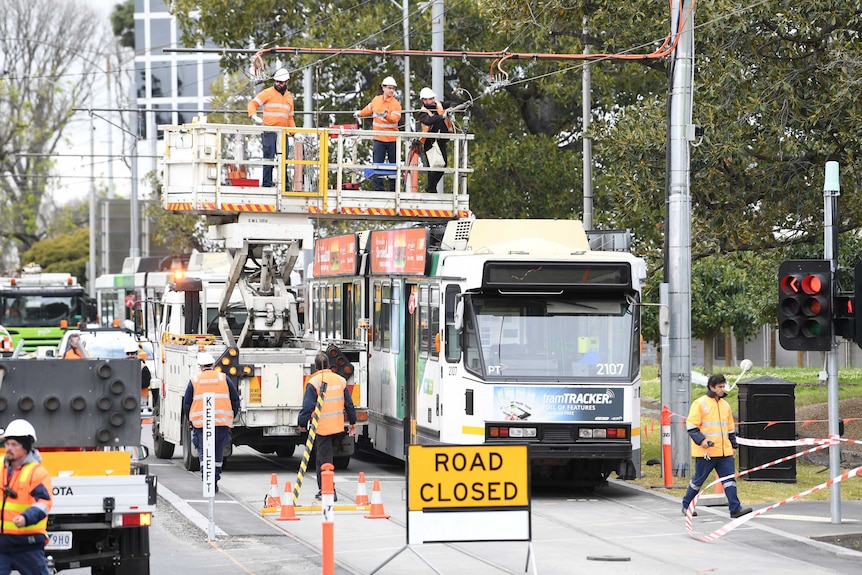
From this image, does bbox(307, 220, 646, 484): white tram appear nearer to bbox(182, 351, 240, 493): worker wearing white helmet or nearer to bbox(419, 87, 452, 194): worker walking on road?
bbox(182, 351, 240, 493): worker wearing white helmet

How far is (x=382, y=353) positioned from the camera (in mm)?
22094

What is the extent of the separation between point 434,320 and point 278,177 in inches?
154

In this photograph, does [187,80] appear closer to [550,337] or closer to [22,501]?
[550,337]

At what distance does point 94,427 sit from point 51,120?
2467 inches

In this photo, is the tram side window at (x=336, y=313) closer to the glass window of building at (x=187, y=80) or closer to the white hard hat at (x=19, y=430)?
the white hard hat at (x=19, y=430)

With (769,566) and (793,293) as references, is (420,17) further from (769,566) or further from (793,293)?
(769,566)

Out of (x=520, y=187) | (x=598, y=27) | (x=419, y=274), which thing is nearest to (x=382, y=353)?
(x=419, y=274)

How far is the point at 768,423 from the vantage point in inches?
806

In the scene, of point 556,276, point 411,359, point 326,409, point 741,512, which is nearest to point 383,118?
point 411,359

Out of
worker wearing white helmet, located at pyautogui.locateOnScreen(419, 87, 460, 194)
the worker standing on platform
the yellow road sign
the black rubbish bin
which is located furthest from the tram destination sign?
the yellow road sign

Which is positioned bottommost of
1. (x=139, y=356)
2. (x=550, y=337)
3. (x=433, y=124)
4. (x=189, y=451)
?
(x=189, y=451)

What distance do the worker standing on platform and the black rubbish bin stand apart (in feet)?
23.9

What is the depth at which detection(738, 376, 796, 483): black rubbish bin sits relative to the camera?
20188 millimetres

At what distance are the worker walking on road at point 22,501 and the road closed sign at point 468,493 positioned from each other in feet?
11.6
